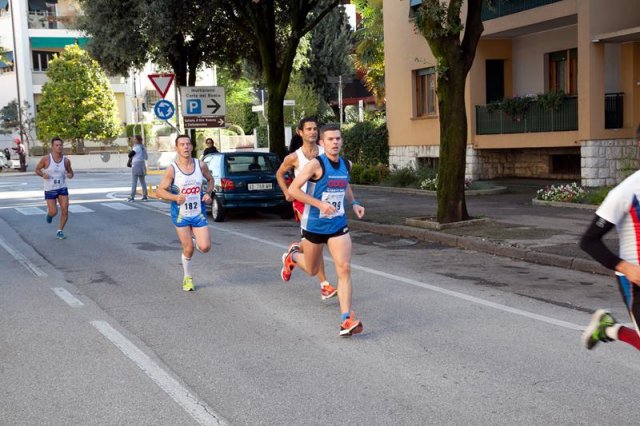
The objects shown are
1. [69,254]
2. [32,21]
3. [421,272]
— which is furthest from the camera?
[32,21]

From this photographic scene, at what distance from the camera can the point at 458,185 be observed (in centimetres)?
1509

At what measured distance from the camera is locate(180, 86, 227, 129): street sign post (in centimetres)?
2512

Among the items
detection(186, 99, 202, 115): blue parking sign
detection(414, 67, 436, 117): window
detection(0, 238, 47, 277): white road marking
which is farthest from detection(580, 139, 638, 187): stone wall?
detection(0, 238, 47, 277): white road marking

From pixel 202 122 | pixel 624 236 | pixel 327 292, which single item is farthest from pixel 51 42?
pixel 624 236

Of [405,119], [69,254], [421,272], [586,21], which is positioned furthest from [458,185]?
[405,119]

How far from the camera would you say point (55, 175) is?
51.3ft

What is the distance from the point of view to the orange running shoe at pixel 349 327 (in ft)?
23.9

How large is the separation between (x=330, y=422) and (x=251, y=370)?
136cm

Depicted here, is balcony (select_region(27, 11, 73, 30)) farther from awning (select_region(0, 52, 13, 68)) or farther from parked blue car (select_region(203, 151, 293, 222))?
parked blue car (select_region(203, 151, 293, 222))

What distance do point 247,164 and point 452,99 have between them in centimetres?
557

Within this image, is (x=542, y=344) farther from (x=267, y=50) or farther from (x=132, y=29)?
(x=132, y=29)

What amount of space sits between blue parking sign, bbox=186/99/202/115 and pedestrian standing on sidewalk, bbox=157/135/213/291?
15.3 meters

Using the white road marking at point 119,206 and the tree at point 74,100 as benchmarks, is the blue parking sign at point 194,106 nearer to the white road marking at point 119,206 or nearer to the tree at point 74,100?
the white road marking at point 119,206

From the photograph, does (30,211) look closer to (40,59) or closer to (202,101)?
(202,101)
